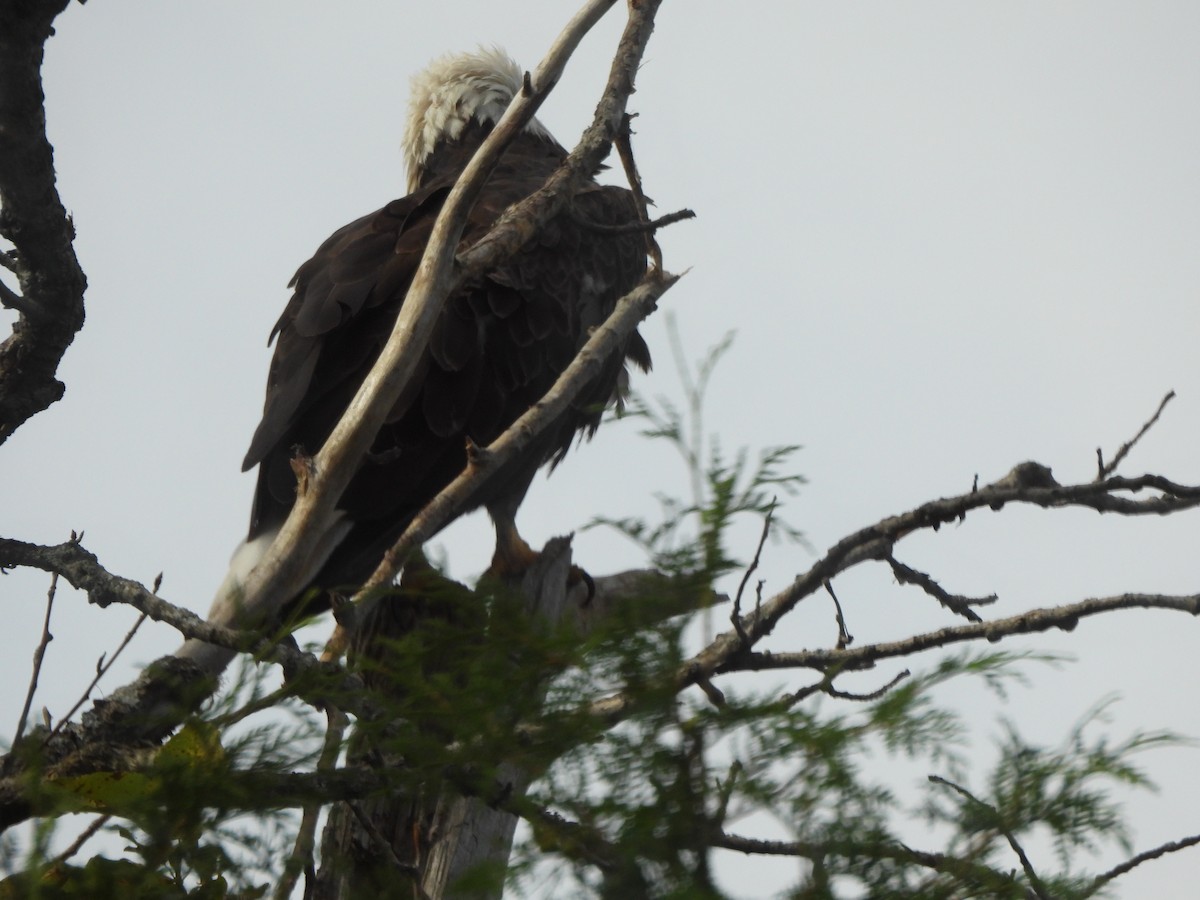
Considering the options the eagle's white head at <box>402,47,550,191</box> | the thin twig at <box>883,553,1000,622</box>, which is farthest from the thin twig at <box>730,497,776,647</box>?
the eagle's white head at <box>402,47,550,191</box>

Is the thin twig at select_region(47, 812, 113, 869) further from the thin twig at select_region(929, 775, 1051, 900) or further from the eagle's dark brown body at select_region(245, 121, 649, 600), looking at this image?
the eagle's dark brown body at select_region(245, 121, 649, 600)

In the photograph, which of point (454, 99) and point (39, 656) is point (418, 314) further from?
point (454, 99)

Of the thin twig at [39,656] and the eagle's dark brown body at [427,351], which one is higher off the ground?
the eagle's dark brown body at [427,351]

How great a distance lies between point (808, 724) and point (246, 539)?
8.97 ft

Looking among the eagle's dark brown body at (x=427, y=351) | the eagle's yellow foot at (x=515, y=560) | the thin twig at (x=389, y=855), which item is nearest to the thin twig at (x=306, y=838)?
the thin twig at (x=389, y=855)

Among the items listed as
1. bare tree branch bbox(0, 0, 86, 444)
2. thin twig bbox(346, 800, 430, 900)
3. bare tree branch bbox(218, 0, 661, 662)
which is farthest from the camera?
bare tree branch bbox(218, 0, 661, 662)

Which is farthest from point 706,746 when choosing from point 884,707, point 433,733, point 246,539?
point 246,539

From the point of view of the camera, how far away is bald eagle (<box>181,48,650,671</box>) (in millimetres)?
3930

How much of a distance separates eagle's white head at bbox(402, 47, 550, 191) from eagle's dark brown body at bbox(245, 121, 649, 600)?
1.38m

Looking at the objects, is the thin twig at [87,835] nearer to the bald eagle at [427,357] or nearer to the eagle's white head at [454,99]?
the bald eagle at [427,357]

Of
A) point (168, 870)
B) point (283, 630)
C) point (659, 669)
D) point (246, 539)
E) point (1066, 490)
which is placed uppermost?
point (246, 539)

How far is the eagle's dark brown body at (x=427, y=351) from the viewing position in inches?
155

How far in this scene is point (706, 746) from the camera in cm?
163

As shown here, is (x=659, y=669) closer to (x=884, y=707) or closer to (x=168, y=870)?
(x=884, y=707)
